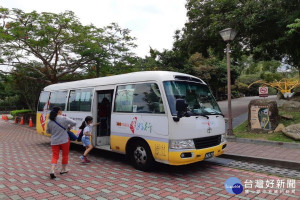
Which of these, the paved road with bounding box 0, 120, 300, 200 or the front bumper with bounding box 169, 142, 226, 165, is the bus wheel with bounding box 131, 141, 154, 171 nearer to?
the paved road with bounding box 0, 120, 300, 200

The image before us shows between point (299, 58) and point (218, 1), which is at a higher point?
point (218, 1)

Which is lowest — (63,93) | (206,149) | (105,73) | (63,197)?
(63,197)

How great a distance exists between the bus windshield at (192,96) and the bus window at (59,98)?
5324 millimetres

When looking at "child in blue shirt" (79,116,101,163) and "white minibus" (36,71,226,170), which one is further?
"child in blue shirt" (79,116,101,163)

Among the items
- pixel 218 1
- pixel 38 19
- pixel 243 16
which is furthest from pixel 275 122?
pixel 38 19

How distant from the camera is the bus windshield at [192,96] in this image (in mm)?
5809

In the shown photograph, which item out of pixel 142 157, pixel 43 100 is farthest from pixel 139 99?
pixel 43 100

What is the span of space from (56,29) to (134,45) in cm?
577

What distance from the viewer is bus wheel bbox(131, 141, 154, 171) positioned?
5984 millimetres

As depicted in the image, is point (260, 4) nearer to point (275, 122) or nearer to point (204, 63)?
point (275, 122)

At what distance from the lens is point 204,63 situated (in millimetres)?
27250

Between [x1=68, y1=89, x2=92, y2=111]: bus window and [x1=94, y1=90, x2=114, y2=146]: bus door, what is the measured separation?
352mm

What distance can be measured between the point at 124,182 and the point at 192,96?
270cm

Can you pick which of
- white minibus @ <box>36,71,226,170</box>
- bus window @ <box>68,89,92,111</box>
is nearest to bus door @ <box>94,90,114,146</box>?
white minibus @ <box>36,71,226,170</box>
